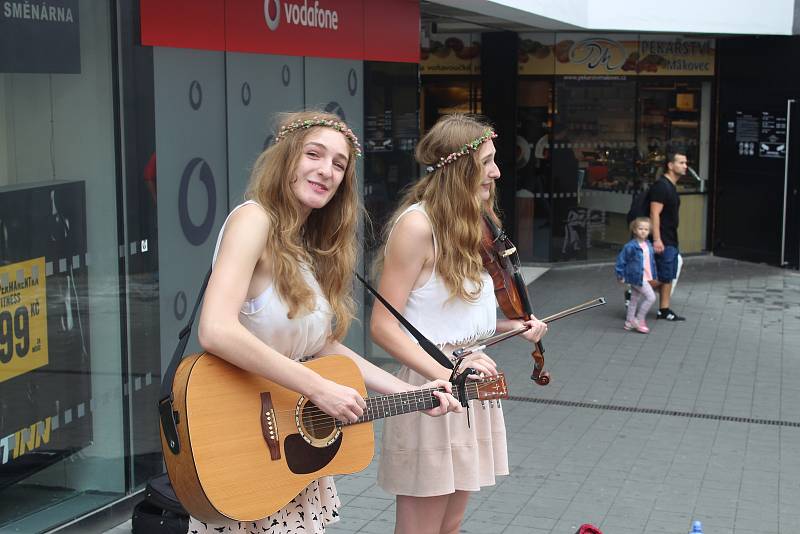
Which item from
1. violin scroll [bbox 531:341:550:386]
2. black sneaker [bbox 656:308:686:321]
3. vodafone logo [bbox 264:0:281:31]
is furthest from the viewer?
black sneaker [bbox 656:308:686:321]

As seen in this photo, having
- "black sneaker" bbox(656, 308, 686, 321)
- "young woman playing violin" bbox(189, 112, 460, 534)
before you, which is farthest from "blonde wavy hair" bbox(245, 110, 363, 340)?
"black sneaker" bbox(656, 308, 686, 321)

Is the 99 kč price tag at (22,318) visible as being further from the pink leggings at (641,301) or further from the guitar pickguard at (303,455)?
the pink leggings at (641,301)

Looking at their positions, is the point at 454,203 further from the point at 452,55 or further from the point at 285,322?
the point at 452,55

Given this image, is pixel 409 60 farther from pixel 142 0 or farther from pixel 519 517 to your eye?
pixel 519 517

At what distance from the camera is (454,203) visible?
3.83 m

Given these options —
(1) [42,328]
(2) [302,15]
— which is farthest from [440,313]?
(2) [302,15]

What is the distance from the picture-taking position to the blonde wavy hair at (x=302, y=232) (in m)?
3.04

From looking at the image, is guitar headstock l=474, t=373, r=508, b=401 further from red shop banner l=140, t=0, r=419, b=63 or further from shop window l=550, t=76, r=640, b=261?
shop window l=550, t=76, r=640, b=261

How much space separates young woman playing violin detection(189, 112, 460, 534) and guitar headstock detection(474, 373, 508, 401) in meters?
0.20

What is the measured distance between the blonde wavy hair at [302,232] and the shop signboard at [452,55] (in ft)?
37.9

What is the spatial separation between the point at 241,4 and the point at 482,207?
3.16m

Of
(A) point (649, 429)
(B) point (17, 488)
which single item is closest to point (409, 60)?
(A) point (649, 429)

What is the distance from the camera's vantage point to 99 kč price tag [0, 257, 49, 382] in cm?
481

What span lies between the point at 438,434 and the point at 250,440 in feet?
3.20
